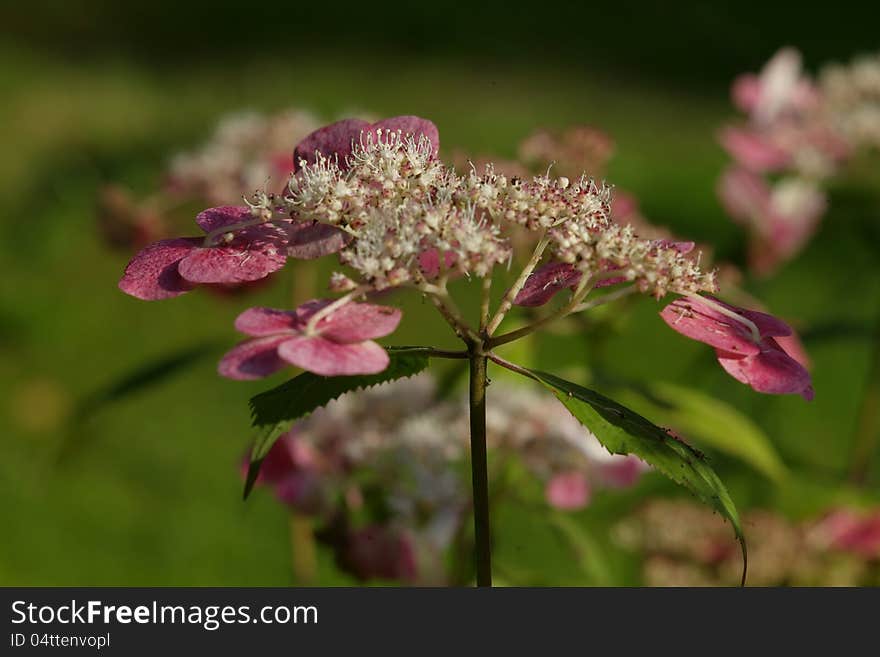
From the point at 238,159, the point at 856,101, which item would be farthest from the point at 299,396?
the point at 856,101

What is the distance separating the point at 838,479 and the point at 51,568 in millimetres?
1120

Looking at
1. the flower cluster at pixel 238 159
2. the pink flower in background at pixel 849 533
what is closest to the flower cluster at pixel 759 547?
the pink flower in background at pixel 849 533

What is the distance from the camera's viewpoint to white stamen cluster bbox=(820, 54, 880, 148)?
1.25 metres

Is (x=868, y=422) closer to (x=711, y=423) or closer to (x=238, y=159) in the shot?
(x=711, y=423)

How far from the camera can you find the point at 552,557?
1.79 meters

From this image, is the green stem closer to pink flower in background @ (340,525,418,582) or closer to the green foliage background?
the green foliage background

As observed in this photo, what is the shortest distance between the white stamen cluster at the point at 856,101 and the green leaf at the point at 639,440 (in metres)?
0.77

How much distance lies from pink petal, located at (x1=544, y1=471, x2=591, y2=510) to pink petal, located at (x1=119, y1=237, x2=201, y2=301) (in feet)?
1.55

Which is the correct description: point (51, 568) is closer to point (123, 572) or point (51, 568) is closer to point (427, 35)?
point (123, 572)

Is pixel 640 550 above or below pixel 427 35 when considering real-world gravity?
below

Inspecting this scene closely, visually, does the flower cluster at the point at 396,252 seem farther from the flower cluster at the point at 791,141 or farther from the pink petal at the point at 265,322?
the flower cluster at the point at 791,141

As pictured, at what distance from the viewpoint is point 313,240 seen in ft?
1.94

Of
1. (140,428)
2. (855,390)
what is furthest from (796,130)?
(140,428)

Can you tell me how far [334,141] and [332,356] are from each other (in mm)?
170
